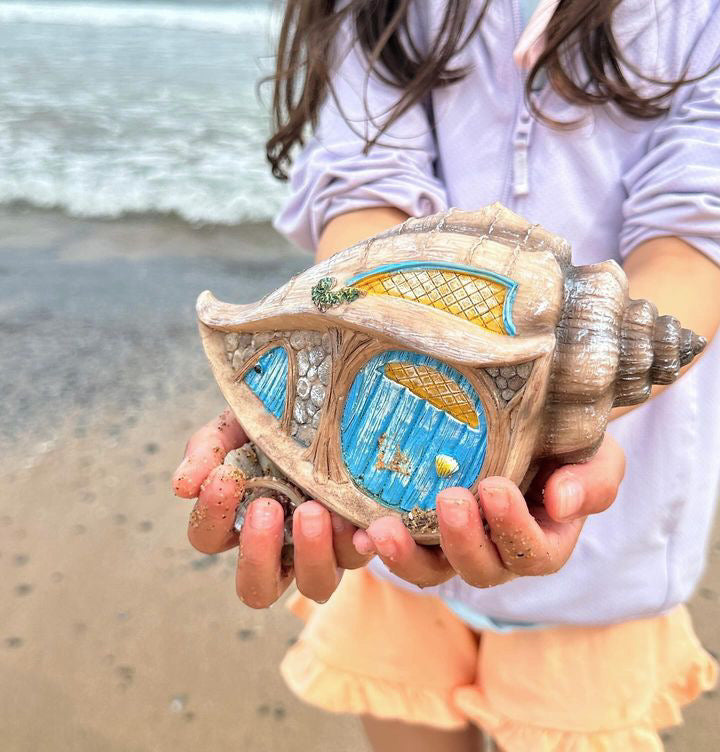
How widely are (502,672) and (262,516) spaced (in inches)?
33.7

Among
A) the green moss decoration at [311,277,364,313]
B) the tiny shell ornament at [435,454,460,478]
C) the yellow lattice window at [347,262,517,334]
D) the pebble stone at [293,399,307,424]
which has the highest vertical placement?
the yellow lattice window at [347,262,517,334]

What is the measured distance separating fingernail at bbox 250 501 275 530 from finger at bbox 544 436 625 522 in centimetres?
45

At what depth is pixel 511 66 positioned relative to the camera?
1598 millimetres

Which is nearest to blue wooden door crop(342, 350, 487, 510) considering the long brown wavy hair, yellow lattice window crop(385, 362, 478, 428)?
yellow lattice window crop(385, 362, 478, 428)

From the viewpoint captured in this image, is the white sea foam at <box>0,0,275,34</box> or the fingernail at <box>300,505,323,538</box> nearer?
the fingernail at <box>300,505,323,538</box>

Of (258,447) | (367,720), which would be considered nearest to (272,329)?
(258,447)

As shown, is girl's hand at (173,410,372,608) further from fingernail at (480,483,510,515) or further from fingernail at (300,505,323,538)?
fingernail at (480,483,510,515)

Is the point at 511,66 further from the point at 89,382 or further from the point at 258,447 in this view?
the point at 89,382

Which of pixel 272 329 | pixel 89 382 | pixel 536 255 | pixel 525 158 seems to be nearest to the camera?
pixel 536 255

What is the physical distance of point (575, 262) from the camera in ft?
5.38

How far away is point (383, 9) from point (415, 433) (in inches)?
37.9

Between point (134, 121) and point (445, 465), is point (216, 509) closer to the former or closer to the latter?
point (445, 465)

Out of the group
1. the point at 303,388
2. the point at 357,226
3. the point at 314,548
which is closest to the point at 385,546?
the point at 314,548

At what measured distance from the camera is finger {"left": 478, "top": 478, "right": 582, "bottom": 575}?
3.58 feet
